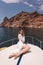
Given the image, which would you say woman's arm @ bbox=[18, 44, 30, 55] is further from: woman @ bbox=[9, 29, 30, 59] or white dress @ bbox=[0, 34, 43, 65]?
white dress @ bbox=[0, 34, 43, 65]

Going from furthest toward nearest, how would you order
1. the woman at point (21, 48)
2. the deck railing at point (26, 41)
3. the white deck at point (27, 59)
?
the deck railing at point (26, 41) → the woman at point (21, 48) → the white deck at point (27, 59)

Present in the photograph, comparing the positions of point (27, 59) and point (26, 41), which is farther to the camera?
point (26, 41)

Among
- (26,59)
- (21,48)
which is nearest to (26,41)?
(21,48)

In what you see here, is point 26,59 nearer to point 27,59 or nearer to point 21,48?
point 27,59

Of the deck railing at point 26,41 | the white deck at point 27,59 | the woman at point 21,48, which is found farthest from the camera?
the deck railing at point 26,41

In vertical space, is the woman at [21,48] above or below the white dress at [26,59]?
above

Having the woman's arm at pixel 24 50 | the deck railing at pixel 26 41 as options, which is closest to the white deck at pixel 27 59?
the woman's arm at pixel 24 50

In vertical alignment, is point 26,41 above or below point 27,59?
below

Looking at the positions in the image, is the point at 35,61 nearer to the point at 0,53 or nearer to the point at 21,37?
the point at 21,37

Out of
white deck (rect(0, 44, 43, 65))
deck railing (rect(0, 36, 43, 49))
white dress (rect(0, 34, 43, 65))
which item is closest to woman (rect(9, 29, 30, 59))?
white dress (rect(0, 34, 43, 65))

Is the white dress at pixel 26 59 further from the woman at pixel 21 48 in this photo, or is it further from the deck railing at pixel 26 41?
the deck railing at pixel 26 41

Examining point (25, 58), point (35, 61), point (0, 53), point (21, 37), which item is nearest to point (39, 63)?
point (35, 61)

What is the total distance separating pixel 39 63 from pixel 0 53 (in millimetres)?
1791

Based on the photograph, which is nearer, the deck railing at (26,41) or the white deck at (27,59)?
the white deck at (27,59)
